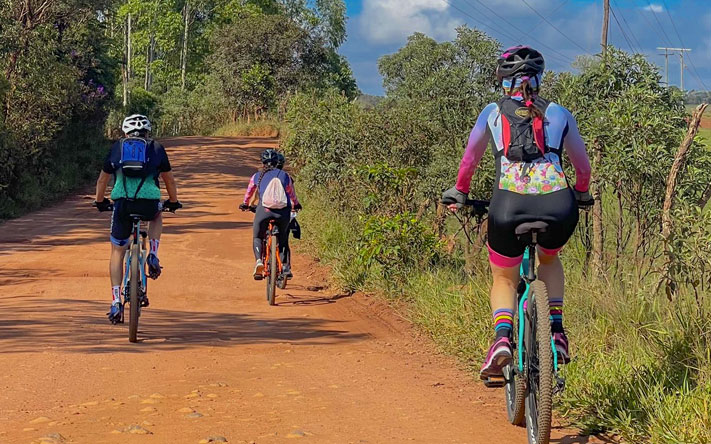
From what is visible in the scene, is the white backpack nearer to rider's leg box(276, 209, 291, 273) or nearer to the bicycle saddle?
rider's leg box(276, 209, 291, 273)

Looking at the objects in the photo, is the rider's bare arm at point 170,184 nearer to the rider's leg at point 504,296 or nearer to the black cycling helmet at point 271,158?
the black cycling helmet at point 271,158

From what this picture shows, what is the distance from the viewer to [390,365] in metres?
7.93

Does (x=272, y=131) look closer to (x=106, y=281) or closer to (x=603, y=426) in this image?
(x=106, y=281)

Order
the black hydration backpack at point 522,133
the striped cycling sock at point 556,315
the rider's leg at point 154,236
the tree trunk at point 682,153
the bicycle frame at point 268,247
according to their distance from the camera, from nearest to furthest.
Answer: the black hydration backpack at point 522,133
the striped cycling sock at point 556,315
the tree trunk at point 682,153
the rider's leg at point 154,236
the bicycle frame at point 268,247

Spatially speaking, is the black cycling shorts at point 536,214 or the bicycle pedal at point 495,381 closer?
the black cycling shorts at point 536,214

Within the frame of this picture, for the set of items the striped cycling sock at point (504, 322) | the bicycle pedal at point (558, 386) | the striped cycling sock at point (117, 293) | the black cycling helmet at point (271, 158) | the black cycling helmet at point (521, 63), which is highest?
the black cycling helmet at point (521, 63)

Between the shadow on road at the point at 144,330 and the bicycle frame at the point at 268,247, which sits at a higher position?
the bicycle frame at the point at 268,247

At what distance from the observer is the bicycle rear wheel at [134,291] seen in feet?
28.4

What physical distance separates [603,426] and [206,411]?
2.41 metres

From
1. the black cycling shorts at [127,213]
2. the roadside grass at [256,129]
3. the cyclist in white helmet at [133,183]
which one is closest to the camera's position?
the cyclist in white helmet at [133,183]

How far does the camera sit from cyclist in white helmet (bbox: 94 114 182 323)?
8797 mm

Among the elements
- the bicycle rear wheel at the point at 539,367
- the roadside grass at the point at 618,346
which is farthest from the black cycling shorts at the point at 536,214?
the roadside grass at the point at 618,346

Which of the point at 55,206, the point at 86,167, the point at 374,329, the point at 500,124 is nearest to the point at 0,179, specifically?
the point at 55,206

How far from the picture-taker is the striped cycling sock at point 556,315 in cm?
522
